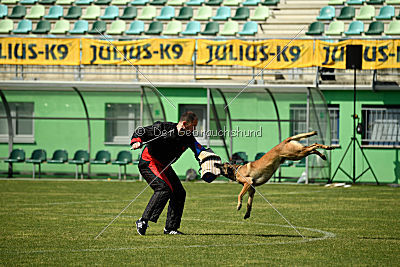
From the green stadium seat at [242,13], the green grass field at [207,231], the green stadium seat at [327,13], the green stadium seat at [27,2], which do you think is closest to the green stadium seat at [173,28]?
the green stadium seat at [242,13]

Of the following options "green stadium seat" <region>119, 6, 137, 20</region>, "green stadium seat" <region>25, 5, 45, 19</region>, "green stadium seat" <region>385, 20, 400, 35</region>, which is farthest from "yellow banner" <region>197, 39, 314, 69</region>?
A: "green stadium seat" <region>25, 5, 45, 19</region>

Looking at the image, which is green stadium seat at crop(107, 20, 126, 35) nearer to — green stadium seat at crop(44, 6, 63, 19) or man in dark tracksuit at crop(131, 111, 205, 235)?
green stadium seat at crop(44, 6, 63, 19)

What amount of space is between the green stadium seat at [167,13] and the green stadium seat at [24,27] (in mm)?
A: 6306

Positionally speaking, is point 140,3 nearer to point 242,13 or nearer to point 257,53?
point 242,13

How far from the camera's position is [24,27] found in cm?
3409

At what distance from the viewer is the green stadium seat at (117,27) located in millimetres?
32938

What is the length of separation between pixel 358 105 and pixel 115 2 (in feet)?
45.3

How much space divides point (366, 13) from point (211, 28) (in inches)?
272

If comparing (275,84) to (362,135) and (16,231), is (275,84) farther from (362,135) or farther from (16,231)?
(16,231)

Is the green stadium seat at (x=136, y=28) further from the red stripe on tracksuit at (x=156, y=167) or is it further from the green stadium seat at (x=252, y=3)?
the red stripe on tracksuit at (x=156, y=167)

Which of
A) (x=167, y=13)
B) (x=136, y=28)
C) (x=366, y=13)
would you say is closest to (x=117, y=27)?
(x=136, y=28)

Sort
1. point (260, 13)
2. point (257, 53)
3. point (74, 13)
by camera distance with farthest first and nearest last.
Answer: point (74, 13)
point (260, 13)
point (257, 53)

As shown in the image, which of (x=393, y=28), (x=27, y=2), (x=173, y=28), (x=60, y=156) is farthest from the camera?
(x=27, y=2)

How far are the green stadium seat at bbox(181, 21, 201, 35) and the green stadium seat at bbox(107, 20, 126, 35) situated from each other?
3.12m
